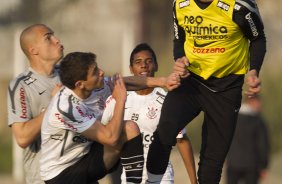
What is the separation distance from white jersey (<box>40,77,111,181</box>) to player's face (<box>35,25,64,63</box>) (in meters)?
0.87

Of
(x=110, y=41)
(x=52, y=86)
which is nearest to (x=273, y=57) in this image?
(x=110, y=41)

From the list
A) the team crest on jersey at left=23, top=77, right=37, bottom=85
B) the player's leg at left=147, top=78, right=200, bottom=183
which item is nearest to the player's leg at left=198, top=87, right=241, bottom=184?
the player's leg at left=147, top=78, right=200, bottom=183

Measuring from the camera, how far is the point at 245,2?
8.19 m

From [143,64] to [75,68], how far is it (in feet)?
4.90

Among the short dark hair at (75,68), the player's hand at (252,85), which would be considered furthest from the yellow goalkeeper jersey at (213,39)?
the short dark hair at (75,68)

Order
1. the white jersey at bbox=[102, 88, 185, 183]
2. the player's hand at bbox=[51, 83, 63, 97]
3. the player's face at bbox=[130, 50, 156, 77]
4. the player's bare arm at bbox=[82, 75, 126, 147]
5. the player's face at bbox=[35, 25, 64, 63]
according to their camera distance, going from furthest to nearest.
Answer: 1. the player's face at bbox=[130, 50, 156, 77]
2. the white jersey at bbox=[102, 88, 185, 183]
3. the player's face at bbox=[35, 25, 64, 63]
4. the player's hand at bbox=[51, 83, 63, 97]
5. the player's bare arm at bbox=[82, 75, 126, 147]

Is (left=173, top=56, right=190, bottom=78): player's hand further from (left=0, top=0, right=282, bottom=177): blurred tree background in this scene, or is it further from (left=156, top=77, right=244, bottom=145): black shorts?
(left=0, top=0, right=282, bottom=177): blurred tree background

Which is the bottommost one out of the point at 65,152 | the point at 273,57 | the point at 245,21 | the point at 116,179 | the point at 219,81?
the point at 273,57

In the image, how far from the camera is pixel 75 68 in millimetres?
8406

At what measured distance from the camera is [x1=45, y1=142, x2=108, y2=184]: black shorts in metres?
8.42

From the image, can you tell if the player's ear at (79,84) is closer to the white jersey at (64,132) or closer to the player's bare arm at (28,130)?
the white jersey at (64,132)

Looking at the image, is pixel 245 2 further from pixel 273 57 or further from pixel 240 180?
pixel 273 57

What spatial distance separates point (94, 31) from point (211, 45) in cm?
1857

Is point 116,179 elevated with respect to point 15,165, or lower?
elevated
